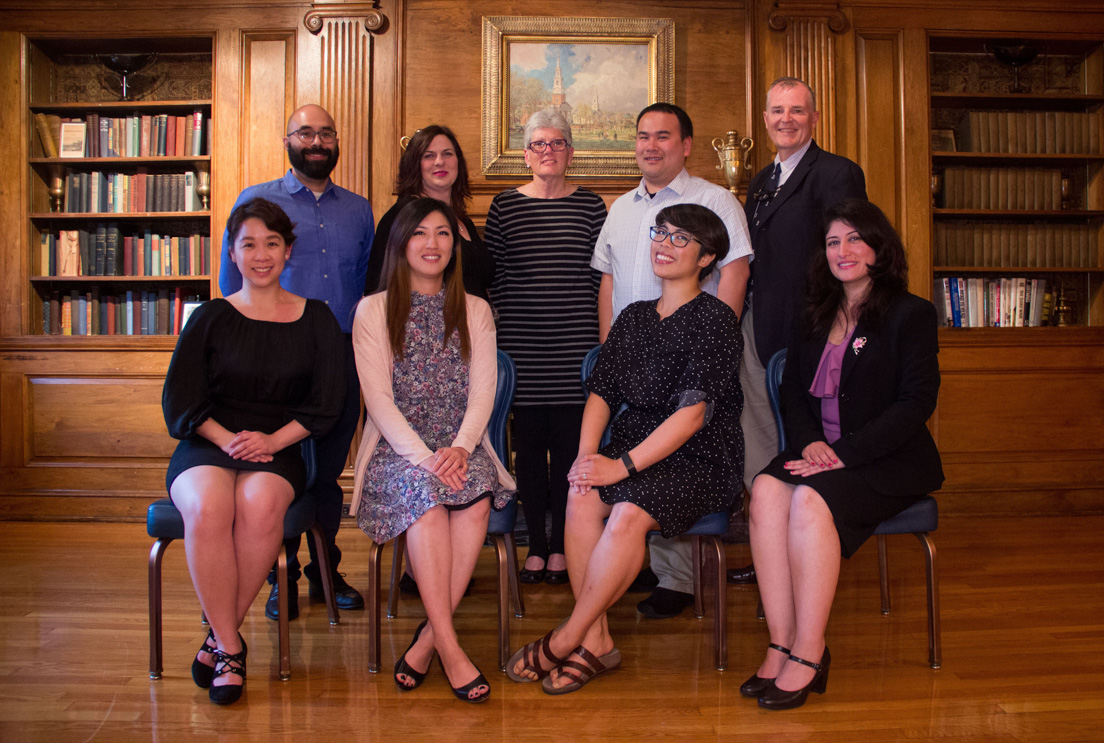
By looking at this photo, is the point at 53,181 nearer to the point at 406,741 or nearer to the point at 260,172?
the point at 260,172

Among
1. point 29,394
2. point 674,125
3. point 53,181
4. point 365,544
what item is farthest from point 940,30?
point 29,394

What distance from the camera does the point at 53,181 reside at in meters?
4.36

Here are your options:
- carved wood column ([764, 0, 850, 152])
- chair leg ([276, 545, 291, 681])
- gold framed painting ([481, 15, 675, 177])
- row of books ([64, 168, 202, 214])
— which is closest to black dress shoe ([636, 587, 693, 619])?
chair leg ([276, 545, 291, 681])

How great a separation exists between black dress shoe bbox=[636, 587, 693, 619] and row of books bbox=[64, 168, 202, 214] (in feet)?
10.5

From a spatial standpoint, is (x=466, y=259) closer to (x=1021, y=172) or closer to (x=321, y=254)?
(x=321, y=254)

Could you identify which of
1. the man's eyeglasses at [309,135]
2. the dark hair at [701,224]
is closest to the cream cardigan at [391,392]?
the dark hair at [701,224]

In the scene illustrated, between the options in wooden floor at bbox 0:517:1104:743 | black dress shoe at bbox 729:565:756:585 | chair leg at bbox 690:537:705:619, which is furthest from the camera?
black dress shoe at bbox 729:565:756:585

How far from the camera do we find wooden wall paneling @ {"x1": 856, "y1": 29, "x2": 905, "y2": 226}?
429 centimetres

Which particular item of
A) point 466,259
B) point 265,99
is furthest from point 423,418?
point 265,99

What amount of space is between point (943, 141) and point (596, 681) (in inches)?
146

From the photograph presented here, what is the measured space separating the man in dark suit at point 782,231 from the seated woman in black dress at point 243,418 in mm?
1372

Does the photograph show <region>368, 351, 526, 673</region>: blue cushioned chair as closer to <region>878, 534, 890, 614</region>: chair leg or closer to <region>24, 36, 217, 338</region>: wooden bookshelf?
<region>878, 534, 890, 614</region>: chair leg

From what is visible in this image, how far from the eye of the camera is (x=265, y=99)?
424 centimetres

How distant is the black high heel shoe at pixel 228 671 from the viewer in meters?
1.97
